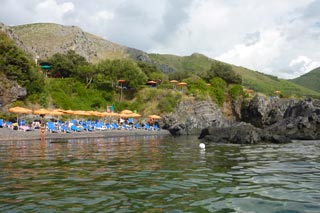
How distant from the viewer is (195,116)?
2463 inches

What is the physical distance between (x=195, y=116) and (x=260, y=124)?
12.7m

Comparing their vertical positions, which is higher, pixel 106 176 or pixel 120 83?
pixel 120 83

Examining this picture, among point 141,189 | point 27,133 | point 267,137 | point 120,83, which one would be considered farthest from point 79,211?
point 120,83

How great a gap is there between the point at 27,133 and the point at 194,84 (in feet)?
152

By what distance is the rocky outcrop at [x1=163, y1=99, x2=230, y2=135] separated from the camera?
181 feet

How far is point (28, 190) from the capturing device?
8.13 meters

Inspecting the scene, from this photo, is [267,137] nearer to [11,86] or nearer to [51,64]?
[11,86]

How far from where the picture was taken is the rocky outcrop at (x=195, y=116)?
5512cm

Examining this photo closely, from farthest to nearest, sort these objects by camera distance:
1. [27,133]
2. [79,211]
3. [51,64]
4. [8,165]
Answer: [51,64]
[27,133]
[8,165]
[79,211]

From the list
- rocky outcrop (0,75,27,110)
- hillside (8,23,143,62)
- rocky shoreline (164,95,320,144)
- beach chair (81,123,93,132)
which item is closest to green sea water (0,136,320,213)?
rocky shoreline (164,95,320,144)

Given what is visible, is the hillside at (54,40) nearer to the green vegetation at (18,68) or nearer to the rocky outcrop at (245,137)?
the green vegetation at (18,68)

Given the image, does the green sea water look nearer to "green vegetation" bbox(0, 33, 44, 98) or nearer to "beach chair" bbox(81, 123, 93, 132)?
"beach chair" bbox(81, 123, 93, 132)

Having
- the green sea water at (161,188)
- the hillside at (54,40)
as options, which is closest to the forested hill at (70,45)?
the hillside at (54,40)

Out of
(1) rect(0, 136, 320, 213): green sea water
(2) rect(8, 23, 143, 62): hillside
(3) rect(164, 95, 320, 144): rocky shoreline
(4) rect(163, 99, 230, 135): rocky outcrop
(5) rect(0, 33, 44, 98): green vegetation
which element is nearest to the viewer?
(1) rect(0, 136, 320, 213): green sea water
